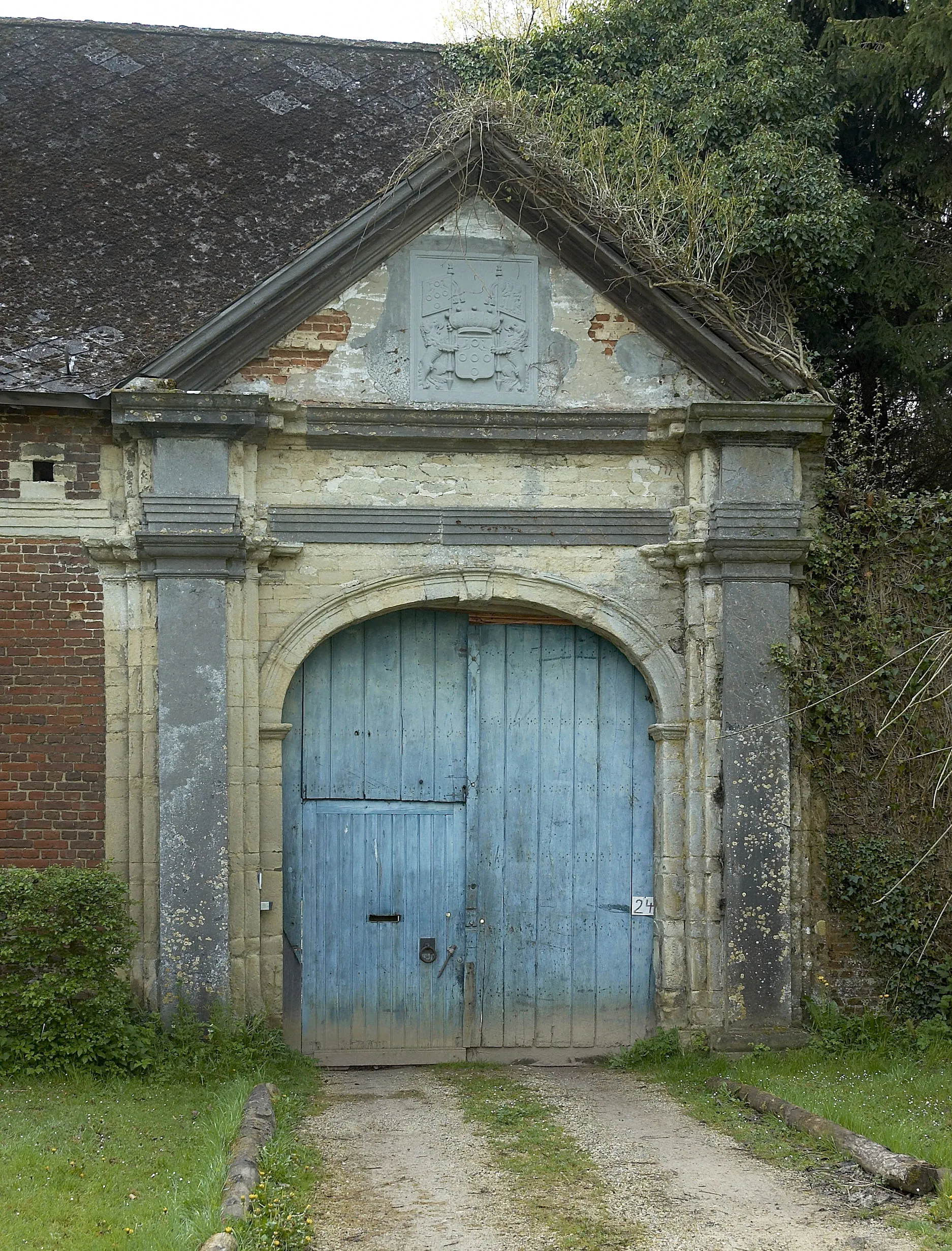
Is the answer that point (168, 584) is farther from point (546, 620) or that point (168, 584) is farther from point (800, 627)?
point (800, 627)

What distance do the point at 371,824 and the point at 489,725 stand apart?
1.03 metres

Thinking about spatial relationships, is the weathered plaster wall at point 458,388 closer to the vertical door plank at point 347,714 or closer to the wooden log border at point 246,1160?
the vertical door plank at point 347,714

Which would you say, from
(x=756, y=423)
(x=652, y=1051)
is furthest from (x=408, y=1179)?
(x=756, y=423)

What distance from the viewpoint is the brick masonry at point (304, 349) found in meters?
8.09

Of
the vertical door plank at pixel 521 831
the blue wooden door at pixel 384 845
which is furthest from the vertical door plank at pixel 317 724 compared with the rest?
the vertical door plank at pixel 521 831

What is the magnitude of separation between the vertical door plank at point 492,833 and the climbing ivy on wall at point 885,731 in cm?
195

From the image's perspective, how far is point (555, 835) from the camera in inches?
335

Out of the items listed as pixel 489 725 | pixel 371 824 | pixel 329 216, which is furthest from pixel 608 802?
pixel 329 216

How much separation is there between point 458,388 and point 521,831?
298 cm

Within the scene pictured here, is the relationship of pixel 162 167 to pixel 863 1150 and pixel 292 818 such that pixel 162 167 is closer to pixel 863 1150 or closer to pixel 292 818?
pixel 292 818

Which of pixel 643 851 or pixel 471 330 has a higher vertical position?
pixel 471 330

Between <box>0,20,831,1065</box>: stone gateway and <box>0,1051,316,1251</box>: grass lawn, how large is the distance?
Result: 79 cm

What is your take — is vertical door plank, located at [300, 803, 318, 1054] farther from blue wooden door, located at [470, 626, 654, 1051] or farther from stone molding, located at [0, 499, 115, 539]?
stone molding, located at [0, 499, 115, 539]

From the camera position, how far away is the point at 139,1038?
7320mm
